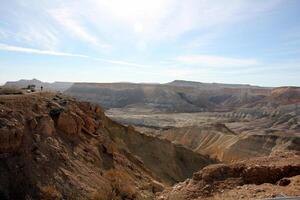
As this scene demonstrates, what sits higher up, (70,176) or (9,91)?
(9,91)

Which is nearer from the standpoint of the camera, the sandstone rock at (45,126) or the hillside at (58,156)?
the hillside at (58,156)

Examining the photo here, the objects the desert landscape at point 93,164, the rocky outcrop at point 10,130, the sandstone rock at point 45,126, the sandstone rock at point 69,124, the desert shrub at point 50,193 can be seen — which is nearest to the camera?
the desert landscape at point 93,164

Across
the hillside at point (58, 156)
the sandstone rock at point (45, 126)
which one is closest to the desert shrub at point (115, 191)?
the hillside at point (58, 156)

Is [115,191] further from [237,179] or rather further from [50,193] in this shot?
[237,179]

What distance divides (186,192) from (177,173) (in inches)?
837

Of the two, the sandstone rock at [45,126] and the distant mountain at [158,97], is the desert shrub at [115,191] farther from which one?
→ the distant mountain at [158,97]

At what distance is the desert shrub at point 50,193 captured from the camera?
11945mm

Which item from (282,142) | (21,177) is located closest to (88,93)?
(282,142)

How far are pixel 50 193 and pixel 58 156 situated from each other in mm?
2657

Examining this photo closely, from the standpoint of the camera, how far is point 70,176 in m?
13.8

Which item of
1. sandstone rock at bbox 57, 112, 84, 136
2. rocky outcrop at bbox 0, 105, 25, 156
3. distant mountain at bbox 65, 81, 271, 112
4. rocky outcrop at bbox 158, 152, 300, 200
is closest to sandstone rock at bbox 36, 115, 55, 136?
rocky outcrop at bbox 0, 105, 25, 156

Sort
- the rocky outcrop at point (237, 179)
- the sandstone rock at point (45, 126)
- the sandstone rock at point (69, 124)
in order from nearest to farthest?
the rocky outcrop at point (237, 179)
the sandstone rock at point (45, 126)
the sandstone rock at point (69, 124)

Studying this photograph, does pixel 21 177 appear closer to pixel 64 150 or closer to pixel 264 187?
pixel 64 150

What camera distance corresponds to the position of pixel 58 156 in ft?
47.9
